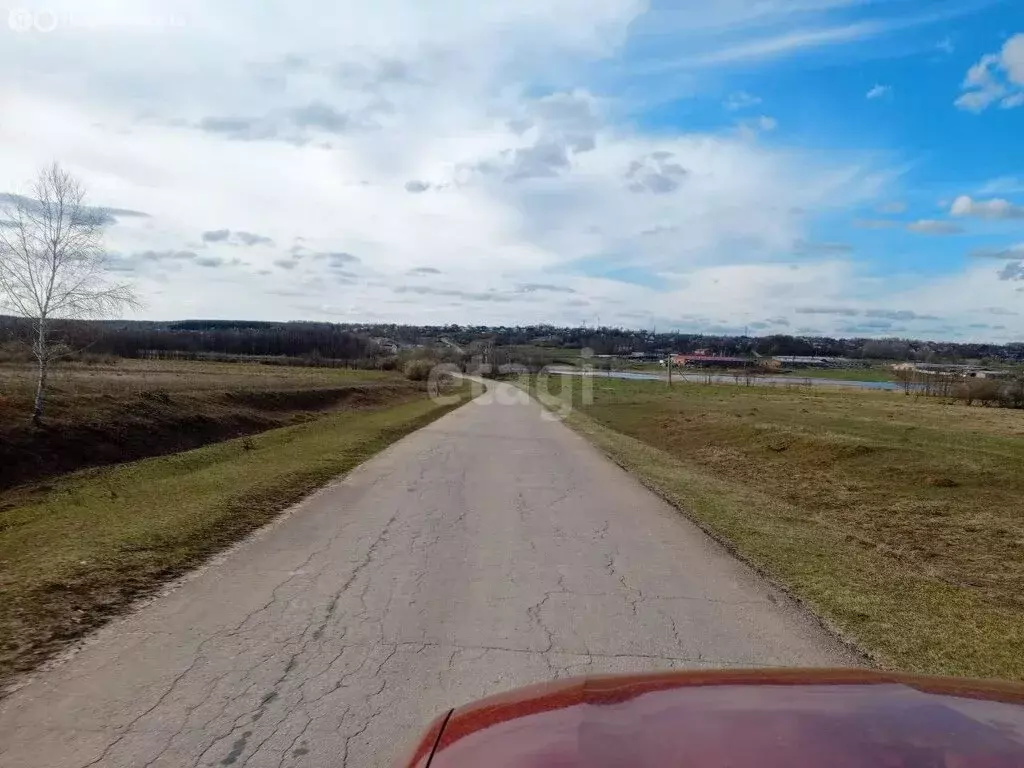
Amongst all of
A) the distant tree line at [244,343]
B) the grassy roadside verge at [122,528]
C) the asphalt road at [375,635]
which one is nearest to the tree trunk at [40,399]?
the grassy roadside verge at [122,528]

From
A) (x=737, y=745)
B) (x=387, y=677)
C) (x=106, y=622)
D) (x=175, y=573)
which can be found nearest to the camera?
(x=737, y=745)

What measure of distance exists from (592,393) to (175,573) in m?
54.2

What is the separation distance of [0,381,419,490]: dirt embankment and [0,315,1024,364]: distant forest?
2.13m

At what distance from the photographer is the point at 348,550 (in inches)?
312

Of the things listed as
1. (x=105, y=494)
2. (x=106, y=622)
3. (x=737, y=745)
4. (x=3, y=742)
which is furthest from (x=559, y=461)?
(x=737, y=745)

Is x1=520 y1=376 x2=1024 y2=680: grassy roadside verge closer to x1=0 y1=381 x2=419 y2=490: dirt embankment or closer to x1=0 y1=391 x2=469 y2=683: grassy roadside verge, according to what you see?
x1=0 y1=391 x2=469 y2=683: grassy roadside verge

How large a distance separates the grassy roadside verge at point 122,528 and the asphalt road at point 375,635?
348mm

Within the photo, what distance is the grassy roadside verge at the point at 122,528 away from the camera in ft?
17.8

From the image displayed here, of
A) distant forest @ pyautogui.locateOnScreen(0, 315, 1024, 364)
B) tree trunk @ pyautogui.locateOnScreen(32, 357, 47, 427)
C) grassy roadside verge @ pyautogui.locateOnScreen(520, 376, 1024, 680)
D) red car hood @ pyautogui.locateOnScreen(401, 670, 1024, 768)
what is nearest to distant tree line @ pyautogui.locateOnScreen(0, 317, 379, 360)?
distant forest @ pyautogui.locateOnScreen(0, 315, 1024, 364)

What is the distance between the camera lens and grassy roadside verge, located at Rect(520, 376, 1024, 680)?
6000 millimetres

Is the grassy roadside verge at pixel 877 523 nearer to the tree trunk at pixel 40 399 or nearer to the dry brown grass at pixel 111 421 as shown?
the dry brown grass at pixel 111 421

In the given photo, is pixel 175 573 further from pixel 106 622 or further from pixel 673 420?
pixel 673 420

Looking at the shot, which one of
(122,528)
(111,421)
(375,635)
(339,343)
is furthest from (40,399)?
(339,343)

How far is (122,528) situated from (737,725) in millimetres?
8193
